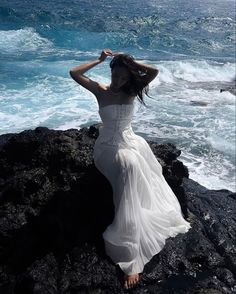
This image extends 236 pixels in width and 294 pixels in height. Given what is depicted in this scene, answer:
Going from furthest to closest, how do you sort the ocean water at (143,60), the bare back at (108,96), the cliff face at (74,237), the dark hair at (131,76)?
the ocean water at (143,60) → the bare back at (108,96) → the dark hair at (131,76) → the cliff face at (74,237)

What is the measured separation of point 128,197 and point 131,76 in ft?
4.08

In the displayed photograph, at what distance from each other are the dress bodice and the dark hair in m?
0.17

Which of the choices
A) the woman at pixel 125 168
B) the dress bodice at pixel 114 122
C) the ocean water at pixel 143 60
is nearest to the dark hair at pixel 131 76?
the woman at pixel 125 168

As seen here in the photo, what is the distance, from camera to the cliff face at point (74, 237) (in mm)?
4094

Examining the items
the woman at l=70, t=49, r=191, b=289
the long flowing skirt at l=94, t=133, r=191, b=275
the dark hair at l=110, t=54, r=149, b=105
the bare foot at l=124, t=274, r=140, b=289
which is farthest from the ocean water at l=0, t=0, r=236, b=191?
the bare foot at l=124, t=274, r=140, b=289

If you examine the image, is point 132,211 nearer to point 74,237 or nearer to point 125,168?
point 125,168

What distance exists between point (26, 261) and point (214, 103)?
13.2 meters

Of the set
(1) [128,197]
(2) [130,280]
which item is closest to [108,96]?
(1) [128,197]

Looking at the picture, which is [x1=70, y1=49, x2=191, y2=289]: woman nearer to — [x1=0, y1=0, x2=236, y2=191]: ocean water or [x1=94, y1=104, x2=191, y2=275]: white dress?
[x1=94, y1=104, x2=191, y2=275]: white dress

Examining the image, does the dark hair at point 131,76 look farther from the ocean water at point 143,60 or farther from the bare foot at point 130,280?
the ocean water at point 143,60

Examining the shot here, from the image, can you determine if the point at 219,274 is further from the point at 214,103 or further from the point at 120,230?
the point at 214,103

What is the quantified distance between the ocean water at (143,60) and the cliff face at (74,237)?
4473 millimetres

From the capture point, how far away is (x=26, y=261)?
13.8 ft

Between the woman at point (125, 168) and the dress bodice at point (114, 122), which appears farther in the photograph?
the dress bodice at point (114, 122)
